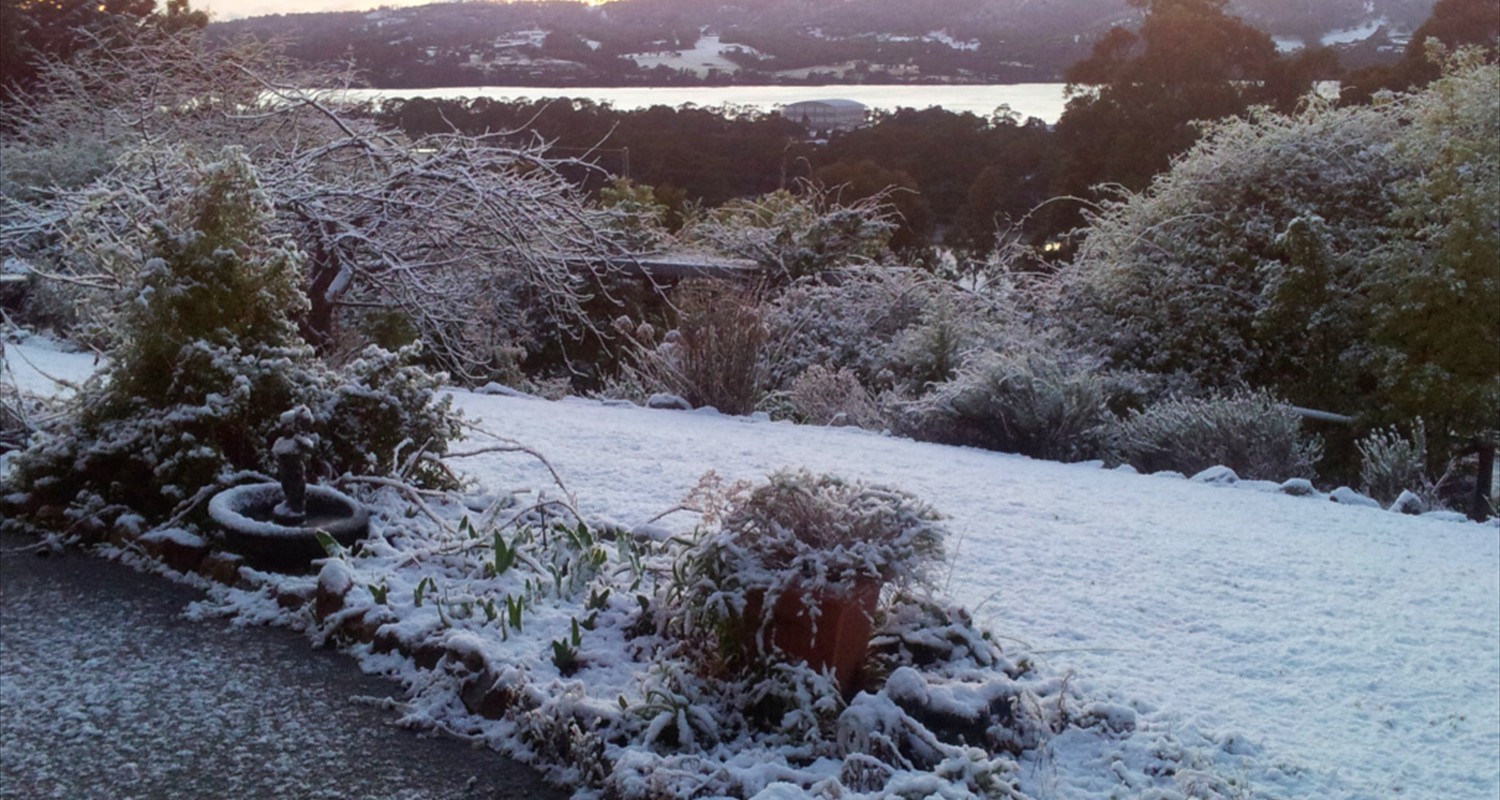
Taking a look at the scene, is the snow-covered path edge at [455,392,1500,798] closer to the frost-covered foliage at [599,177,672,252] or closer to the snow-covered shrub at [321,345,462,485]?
the snow-covered shrub at [321,345,462,485]


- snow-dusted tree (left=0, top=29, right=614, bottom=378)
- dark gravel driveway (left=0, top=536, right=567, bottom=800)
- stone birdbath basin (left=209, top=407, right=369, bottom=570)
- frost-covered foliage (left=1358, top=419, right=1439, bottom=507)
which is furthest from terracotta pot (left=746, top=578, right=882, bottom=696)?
frost-covered foliage (left=1358, top=419, right=1439, bottom=507)

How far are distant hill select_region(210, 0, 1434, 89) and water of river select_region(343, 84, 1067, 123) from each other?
22 centimetres

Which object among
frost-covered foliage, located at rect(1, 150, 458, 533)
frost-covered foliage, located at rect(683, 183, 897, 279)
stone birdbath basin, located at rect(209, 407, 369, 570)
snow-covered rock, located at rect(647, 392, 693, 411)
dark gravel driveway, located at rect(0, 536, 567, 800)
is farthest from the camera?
frost-covered foliage, located at rect(683, 183, 897, 279)

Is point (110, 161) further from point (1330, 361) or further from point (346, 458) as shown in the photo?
point (1330, 361)

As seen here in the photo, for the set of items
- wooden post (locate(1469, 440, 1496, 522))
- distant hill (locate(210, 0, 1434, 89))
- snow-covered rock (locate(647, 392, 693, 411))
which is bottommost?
wooden post (locate(1469, 440, 1496, 522))

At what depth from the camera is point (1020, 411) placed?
7285mm

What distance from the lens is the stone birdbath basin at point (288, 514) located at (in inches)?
164

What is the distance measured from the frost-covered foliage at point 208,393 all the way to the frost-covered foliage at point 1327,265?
675cm

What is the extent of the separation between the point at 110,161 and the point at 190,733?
10903mm

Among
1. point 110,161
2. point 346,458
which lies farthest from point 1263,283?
point 110,161

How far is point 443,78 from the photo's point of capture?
13.5m

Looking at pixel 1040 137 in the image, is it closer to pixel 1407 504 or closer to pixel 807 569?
pixel 1407 504

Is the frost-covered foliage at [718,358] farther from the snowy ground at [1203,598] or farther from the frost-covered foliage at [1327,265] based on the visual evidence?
the frost-covered foliage at [1327,265]

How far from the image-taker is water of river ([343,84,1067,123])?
41.3 feet
